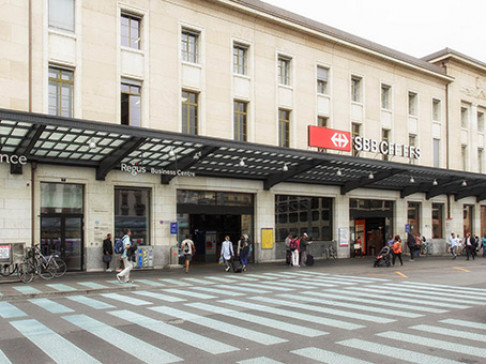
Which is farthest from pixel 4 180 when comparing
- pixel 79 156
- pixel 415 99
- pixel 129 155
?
pixel 415 99

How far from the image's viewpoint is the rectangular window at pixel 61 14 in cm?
2022

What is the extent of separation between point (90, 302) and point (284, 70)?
19.4m

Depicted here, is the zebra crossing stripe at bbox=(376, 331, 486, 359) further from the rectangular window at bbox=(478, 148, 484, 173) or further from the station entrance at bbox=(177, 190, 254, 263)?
the rectangular window at bbox=(478, 148, 484, 173)

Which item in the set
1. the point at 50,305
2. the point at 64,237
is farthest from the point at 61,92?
the point at 50,305

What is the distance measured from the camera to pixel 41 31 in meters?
19.7

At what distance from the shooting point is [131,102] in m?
22.4

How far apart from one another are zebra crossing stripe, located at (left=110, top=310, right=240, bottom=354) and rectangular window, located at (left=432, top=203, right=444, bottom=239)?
31.7 meters

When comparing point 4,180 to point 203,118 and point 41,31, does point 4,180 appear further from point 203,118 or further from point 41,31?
point 203,118

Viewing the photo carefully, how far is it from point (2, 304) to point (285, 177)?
52.5ft

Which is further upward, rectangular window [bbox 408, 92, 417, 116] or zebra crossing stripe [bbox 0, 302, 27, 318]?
rectangular window [bbox 408, 92, 417, 116]

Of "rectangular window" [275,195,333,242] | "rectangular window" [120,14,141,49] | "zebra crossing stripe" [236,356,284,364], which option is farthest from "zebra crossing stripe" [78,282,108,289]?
"rectangular window" [275,195,333,242]

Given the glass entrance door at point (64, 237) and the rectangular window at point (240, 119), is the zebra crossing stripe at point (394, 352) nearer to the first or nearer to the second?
the glass entrance door at point (64, 237)

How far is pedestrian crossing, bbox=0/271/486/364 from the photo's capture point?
7355 mm

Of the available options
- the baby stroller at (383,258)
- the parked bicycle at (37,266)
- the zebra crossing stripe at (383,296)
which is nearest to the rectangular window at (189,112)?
the parked bicycle at (37,266)
